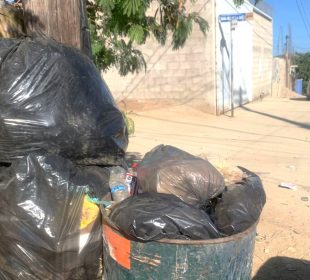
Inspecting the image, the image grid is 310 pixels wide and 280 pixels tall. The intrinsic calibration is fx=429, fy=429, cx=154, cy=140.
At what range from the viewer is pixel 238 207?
2.09 meters

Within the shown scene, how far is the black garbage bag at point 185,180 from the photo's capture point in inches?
85.7

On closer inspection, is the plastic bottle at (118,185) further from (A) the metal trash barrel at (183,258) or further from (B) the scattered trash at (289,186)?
(B) the scattered trash at (289,186)

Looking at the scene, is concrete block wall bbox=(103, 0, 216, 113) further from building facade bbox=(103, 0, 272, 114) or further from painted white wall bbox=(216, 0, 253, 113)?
painted white wall bbox=(216, 0, 253, 113)

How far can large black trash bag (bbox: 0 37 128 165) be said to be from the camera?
2.33 metres

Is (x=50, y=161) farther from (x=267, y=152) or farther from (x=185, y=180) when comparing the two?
(x=267, y=152)

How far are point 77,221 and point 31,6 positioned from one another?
5.00ft

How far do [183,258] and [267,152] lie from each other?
548 cm


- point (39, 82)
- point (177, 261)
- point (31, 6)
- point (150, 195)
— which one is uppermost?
point (31, 6)

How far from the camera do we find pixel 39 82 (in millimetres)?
2428

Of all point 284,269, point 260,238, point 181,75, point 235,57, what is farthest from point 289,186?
point 235,57

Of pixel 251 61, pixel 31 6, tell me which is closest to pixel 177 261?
pixel 31 6

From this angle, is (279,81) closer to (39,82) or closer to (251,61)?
(251,61)

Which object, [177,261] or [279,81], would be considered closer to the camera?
[177,261]

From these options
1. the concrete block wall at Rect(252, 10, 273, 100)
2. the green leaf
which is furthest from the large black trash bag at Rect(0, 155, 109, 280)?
the concrete block wall at Rect(252, 10, 273, 100)
